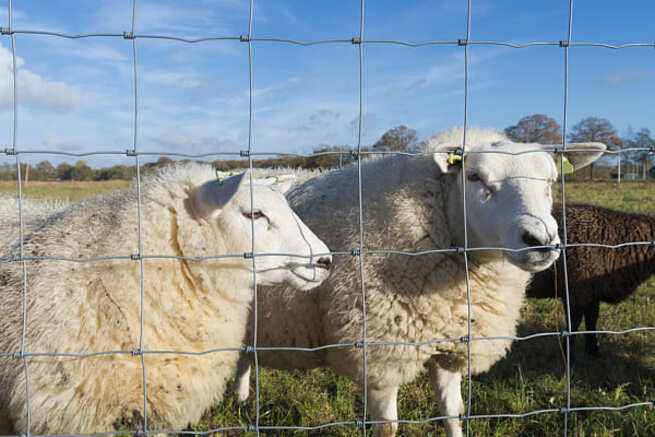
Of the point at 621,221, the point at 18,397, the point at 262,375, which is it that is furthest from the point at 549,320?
the point at 18,397

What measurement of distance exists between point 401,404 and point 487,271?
1.41 m

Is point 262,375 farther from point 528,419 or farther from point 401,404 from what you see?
point 528,419

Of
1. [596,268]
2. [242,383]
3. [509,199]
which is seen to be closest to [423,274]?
[509,199]

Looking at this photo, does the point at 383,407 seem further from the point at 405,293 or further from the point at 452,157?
the point at 452,157

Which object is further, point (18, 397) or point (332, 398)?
point (332, 398)

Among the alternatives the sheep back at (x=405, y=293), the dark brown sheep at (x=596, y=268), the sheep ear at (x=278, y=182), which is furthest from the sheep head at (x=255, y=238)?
the dark brown sheep at (x=596, y=268)

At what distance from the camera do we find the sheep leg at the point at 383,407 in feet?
9.03

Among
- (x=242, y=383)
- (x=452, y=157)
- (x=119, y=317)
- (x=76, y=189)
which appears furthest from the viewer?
(x=76, y=189)

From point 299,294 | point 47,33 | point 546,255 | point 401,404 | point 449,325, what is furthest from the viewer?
point 401,404

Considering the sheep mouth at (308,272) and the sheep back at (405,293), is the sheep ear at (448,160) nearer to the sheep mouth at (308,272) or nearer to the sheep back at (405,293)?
the sheep back at (405,293)

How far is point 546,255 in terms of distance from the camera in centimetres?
207

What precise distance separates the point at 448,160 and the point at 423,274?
66 cm

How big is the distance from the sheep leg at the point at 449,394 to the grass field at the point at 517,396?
128 millimetres

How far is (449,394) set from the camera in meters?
3.02
